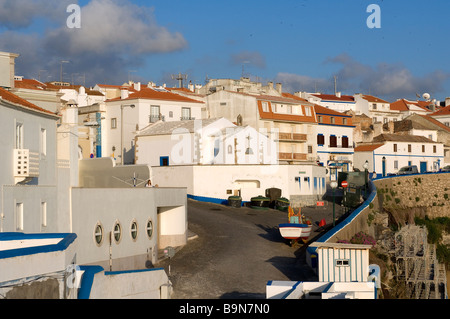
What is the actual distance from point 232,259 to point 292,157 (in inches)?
1517

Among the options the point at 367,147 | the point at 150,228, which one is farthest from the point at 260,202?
the point at 367,147

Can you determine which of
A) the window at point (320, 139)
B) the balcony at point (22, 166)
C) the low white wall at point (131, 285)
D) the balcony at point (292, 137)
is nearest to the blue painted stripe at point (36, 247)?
the low white wall at point (131, 285)

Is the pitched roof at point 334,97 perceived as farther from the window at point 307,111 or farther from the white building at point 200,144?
the white building at point 200,144

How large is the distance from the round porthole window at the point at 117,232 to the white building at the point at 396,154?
54.3 meters

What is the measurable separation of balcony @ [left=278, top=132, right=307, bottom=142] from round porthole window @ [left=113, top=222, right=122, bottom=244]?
133ft

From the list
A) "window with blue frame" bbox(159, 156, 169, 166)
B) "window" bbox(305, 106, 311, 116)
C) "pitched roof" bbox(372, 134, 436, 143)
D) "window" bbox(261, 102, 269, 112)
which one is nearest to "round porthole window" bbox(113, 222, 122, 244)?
"window with blue frame" bbox(159, 156, 169, 166)

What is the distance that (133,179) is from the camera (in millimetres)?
34125

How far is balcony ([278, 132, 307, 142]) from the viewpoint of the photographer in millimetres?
67306

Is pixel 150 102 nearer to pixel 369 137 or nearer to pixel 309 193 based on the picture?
pixel 309 193

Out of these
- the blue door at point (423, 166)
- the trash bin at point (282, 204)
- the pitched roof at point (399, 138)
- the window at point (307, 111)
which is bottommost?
the trash bin at point (282, 204)

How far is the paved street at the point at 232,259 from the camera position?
80.6 ft

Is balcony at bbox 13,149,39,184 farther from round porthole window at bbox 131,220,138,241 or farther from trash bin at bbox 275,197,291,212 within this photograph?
trash bin at bbox 275,197,291,212

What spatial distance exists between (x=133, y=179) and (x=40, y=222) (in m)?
A: 10.4

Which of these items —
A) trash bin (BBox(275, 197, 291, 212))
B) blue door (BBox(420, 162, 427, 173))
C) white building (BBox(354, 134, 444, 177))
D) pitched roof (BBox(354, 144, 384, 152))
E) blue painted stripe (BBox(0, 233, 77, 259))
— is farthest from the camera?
blue door (BBox(420, 162, 427, 173))
